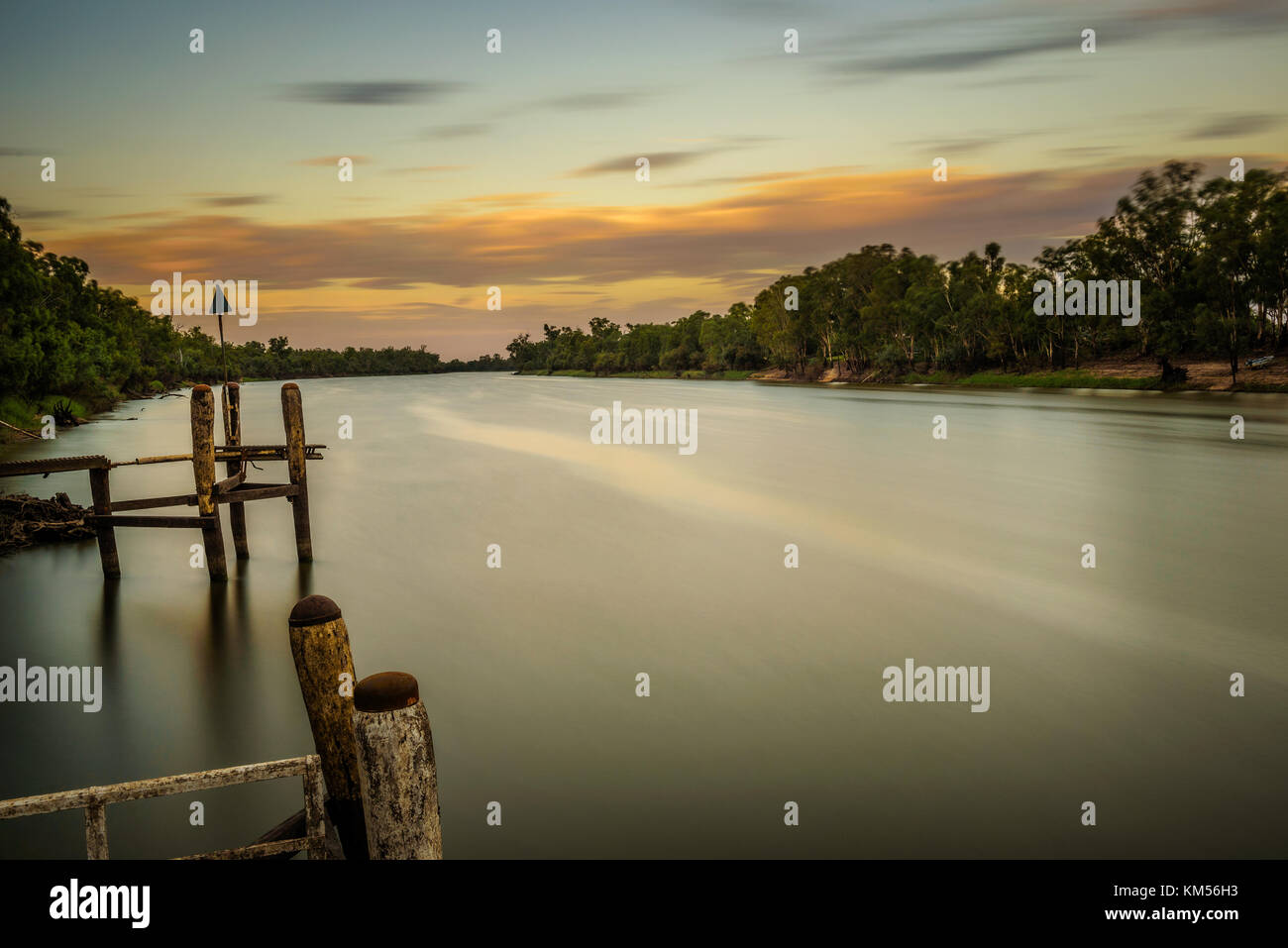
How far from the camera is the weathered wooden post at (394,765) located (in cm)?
427

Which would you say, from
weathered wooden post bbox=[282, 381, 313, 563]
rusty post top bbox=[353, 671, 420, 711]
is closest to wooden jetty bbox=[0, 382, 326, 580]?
weathered wooden post bbox=[282, 381, 313, 563]

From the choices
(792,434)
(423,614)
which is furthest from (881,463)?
(423,614)

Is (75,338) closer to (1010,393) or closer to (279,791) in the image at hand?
(279,791)

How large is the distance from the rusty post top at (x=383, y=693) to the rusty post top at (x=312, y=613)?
1.40 metres

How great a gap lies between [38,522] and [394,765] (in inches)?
634

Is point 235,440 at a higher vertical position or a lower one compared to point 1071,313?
lower

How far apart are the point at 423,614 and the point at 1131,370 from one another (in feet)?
241

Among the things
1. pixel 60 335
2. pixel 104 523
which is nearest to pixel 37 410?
pixel 60 335

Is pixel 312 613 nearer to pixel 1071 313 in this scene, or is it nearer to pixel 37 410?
pixel 37 410

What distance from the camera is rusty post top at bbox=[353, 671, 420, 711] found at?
426 cm

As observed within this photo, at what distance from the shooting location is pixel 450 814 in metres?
6.82

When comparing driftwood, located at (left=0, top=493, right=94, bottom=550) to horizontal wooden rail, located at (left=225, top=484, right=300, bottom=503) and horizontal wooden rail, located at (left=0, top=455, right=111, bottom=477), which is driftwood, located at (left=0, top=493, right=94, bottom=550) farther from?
horizontal wooden rail, located at (left=0, top=455, right=111, bottom=477)

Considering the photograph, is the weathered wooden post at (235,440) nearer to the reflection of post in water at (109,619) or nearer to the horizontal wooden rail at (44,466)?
the reflection of post in water at (109,619)

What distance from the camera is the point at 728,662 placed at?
1044cm
